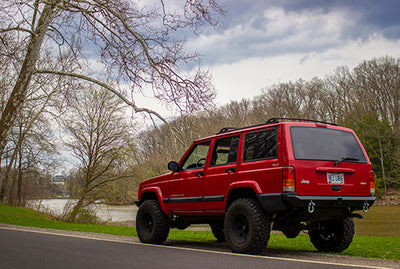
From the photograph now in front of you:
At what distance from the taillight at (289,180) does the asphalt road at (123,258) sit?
99 centimetres

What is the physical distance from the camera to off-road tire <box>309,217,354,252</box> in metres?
7.22

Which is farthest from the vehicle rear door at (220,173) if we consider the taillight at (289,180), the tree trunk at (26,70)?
the tree trunk at (26,70)

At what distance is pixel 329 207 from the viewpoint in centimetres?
641

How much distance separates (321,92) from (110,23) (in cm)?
5007

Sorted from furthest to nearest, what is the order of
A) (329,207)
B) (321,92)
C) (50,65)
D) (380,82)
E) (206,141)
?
(321,92) < (380,82) < (50,65) < (206,141) < (329,207)

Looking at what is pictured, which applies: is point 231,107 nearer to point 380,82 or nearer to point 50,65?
point 380,82

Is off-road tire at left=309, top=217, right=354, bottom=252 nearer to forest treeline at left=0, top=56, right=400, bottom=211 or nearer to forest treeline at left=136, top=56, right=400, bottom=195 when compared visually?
forest treeline at left=0, top=56, right=400, bottom=211

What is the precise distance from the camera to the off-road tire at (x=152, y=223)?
862 cm

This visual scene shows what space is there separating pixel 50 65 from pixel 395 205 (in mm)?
36181

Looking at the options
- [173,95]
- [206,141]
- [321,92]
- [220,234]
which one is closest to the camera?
[206,141]

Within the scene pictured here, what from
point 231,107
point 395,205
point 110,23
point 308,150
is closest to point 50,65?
point 110,23

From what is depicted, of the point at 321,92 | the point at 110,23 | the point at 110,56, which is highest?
the point at 321,92

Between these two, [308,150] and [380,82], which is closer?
[308,150]

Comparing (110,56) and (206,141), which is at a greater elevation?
(110,56)
